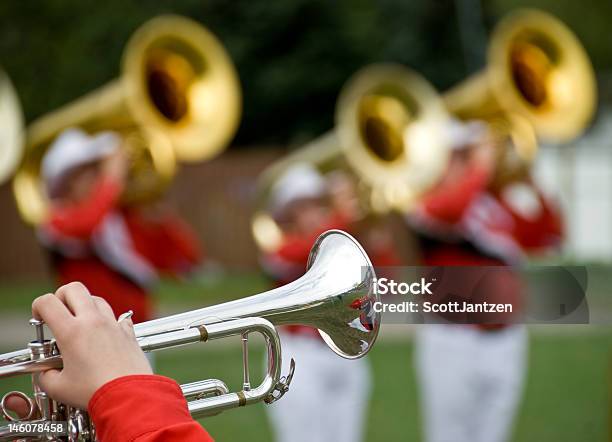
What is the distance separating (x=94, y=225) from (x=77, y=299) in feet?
9.63

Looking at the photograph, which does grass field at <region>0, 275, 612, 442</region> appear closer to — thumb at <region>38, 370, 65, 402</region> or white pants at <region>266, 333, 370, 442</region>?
white pants at <region>266, 333, 370, 442</region>

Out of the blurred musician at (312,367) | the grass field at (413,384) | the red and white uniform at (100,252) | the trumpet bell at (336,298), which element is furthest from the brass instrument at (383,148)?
the trumpet bell at (336,298)

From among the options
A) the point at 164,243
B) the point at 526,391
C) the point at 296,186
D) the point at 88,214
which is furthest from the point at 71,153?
the point at 526,391

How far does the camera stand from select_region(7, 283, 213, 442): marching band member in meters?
1.20

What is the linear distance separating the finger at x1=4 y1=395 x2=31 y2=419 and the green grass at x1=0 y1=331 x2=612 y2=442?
3.33 metres

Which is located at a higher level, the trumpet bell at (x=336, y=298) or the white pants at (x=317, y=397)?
the white pants at (x=317, y=397)

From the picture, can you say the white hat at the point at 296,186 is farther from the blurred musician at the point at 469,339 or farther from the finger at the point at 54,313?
the finger at the point at 54,313

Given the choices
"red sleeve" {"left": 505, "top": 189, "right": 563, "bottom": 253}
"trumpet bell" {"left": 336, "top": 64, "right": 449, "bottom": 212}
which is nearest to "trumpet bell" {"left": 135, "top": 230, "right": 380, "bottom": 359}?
"trumpet bell" {"left": 336, "top": 64, "right": 449, "bottom": 212}

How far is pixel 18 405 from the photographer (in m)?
1.45

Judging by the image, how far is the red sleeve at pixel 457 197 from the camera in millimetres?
4543

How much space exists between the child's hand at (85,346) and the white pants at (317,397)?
2941 mm

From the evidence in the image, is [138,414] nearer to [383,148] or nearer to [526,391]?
[383,148]

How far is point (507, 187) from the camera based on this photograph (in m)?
5.00

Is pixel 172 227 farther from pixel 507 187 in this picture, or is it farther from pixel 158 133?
pixel 507 187
